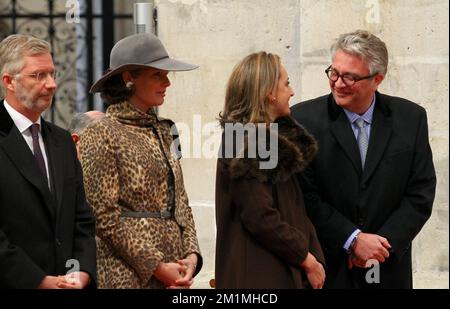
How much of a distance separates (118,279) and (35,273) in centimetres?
53

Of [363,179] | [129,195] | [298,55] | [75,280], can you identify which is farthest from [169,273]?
[298,55]

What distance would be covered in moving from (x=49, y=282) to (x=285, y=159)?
3.97 feet

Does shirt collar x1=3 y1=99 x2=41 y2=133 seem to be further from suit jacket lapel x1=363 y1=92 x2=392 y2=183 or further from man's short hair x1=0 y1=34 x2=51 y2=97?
suit jacket lapel x1=363 y1=92 x2=392 y2=183

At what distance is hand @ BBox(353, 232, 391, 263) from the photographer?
6.14m

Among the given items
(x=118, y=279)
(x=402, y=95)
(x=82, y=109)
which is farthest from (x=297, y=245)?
(x=82, y=109)

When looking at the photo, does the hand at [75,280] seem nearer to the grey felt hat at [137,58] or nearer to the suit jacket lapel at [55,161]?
the suit jacket lapel at [55,161]

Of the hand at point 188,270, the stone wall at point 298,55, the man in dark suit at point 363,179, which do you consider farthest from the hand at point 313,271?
the stone wall at point 298,55

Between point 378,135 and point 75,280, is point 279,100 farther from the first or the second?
point 75,280

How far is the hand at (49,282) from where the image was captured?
522cm

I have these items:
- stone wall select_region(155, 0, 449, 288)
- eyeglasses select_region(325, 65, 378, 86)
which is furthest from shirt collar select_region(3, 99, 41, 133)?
stone wall select_region(155, 0, 449, 288)

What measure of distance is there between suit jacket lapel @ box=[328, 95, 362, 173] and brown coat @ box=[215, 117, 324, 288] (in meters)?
0.42

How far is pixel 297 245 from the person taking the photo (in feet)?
18.9

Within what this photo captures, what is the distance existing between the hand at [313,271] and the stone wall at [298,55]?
6.82ft

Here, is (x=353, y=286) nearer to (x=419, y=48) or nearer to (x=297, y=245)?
(x=297, y=245)
